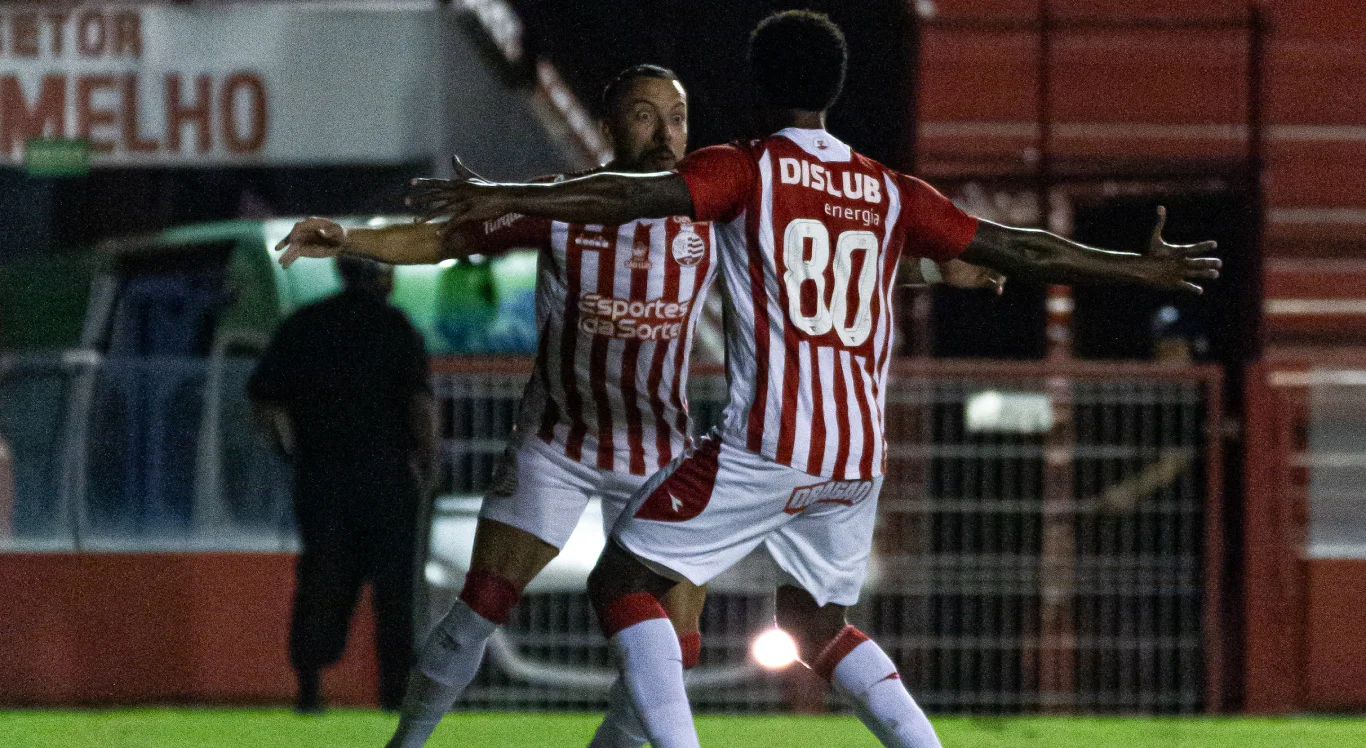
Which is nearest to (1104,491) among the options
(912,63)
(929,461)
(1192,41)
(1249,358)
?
(929,461)

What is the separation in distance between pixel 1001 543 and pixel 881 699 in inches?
136

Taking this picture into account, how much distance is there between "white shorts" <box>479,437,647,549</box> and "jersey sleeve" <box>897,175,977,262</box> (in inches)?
38.7

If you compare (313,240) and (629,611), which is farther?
(313,240)

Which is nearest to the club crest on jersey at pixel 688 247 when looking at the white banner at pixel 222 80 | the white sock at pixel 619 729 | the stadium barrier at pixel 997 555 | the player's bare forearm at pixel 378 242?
the player's bare forearm at pixel 378 242

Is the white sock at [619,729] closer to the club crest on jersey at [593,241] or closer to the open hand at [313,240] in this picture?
the club crest on jersey at [593,241]

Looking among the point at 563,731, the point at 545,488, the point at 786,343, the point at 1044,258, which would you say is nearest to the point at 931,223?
the point at 1044,258

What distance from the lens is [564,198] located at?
3.38 metres

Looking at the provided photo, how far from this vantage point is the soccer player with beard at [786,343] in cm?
356

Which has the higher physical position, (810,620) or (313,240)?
(313,240)

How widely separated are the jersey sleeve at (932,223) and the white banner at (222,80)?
24.7 feet

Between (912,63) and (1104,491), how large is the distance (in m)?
5.07

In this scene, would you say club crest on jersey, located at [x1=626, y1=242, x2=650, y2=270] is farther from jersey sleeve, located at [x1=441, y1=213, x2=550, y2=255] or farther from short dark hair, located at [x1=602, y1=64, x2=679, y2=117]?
short dark hair, located at [x1=602, y1=64, x2=679, y2=117]

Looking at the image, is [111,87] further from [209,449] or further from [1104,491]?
[1104,491]

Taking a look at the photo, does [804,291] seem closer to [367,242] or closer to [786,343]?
[786,343]
